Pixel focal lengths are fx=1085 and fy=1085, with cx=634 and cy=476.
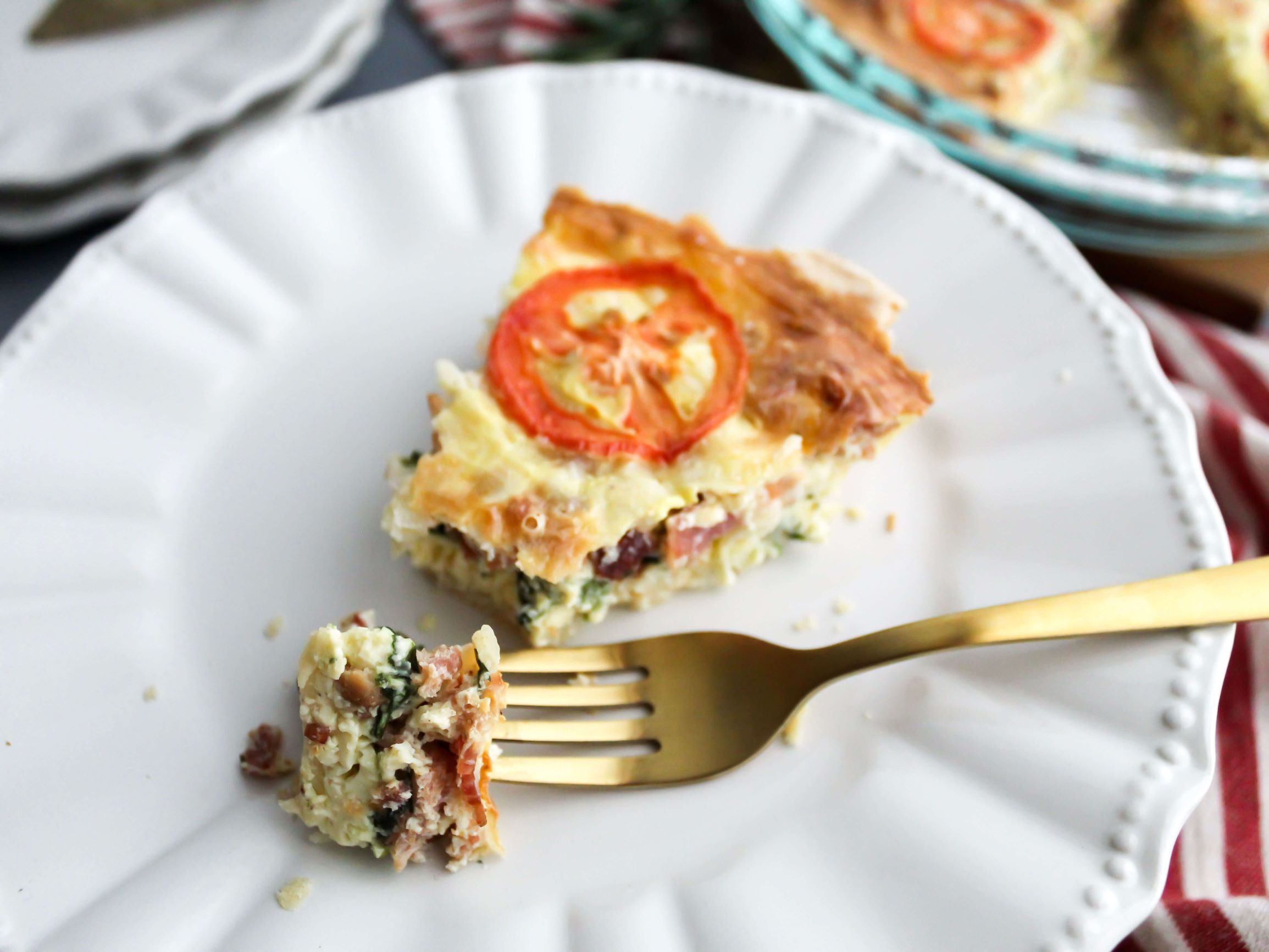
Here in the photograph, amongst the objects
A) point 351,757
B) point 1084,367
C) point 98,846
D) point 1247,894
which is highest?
point 1084,367

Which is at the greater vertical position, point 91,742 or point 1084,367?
point 1084,367

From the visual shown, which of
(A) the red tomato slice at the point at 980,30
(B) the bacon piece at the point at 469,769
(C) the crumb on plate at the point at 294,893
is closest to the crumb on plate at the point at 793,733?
(B) the bacon piece at the point at 469,769

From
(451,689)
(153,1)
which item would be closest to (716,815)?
(451,689)

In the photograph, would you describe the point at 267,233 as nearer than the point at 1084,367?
No

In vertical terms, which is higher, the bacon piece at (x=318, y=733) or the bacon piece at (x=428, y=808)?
the bacon piece at (x=318, y=733)

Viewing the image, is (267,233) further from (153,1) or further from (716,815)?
(716,815)

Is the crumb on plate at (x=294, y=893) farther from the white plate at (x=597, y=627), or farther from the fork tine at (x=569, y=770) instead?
the fork tine at (x=569, y=770)
